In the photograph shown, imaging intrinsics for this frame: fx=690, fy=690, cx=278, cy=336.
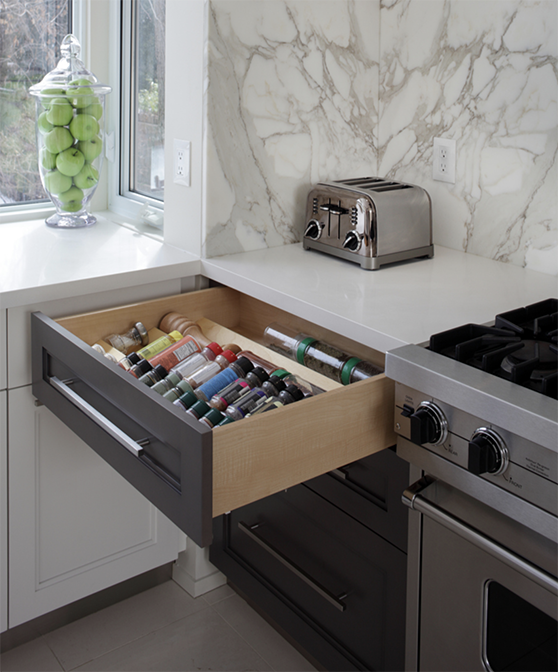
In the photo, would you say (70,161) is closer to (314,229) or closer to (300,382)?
(314,229)

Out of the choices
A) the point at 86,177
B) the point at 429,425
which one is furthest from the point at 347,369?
the point at 86,177

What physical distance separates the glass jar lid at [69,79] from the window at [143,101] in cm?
18

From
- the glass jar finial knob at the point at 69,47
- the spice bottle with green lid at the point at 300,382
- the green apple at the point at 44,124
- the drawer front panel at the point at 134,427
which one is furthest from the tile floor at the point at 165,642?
the glass jar finial knob at the point at 69,47

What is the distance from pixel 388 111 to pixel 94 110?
82 centimetres

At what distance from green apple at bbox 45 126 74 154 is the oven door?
134 centimetres

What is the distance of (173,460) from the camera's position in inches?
39.1

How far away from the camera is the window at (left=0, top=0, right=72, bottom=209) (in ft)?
6.44

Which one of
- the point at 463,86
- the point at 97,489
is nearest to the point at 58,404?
the point at 97,489

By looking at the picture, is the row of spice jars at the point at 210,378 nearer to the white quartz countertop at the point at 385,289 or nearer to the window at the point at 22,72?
the white quartz countertop at the point at 385,289

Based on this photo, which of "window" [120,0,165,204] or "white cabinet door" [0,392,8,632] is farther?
"window" [120,0,165,204]

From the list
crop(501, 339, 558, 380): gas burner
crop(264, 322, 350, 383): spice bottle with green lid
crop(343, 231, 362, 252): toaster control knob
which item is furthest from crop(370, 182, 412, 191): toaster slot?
crop(501, 339, 558, 380): gas burner

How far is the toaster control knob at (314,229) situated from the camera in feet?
5.73

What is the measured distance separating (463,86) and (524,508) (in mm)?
1167

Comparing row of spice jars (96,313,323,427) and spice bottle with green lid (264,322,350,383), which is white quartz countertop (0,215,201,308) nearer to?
row of spice jars (96,313,323,427)
